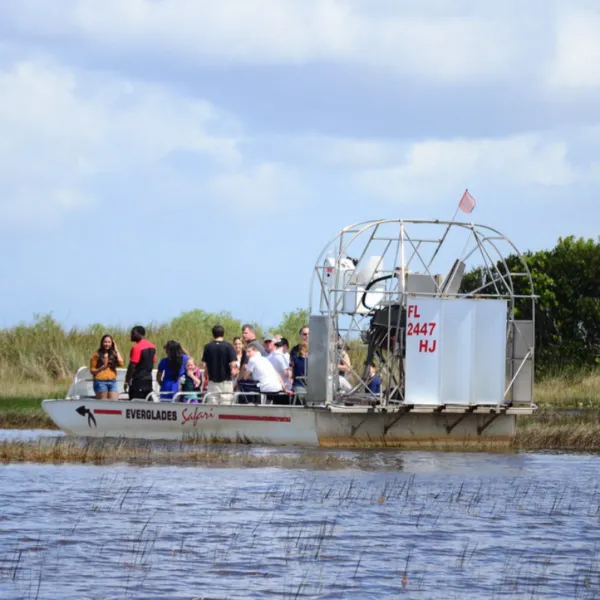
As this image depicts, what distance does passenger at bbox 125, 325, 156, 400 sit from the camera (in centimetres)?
2319

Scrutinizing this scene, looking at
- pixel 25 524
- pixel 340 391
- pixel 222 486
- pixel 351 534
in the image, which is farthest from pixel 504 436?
pixel 25 524

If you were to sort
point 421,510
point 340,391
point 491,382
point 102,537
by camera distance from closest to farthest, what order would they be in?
point 102,537 → point 421,510 → point 491,382 → point 340,391

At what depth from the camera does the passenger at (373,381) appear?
23266mm

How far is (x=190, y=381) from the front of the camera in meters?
24.3

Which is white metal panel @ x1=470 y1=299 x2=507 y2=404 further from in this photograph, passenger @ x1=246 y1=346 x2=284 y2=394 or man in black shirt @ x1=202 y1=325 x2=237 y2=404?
man in black shirt @ x1=202 y1=325 x2=237 y2=404

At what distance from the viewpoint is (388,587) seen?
11391 mm

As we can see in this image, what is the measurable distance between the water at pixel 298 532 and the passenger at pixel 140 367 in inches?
177

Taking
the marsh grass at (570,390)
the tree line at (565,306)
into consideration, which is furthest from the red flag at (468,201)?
the tree line at (565,306)

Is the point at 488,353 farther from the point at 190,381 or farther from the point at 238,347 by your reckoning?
the point at 190,381

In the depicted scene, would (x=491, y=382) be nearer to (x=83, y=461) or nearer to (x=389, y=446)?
(x=389, y=446)

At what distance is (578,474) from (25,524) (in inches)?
352

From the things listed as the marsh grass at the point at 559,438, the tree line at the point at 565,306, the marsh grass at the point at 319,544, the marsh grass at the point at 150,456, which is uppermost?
the tree line at the point at 565,306

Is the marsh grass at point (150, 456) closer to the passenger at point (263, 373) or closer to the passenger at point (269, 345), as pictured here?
the passenger at point (263, 373)

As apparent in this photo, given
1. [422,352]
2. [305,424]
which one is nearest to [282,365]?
[305,424]
